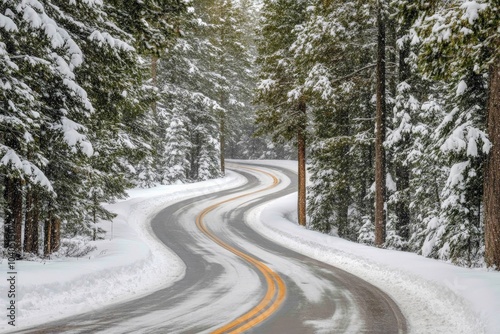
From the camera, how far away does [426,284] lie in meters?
10.5

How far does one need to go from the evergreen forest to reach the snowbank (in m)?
1.59

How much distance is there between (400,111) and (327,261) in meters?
6.84

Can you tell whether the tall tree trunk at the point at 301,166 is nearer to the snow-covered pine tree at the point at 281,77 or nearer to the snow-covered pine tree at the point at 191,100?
the snow-covered pine tree at the point at 281,77

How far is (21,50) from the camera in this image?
1005 centimetres

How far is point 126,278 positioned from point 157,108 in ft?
88.0

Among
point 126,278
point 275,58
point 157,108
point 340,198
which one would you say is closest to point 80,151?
point 126,278

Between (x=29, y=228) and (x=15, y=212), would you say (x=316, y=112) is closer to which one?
(x=29, y=228)

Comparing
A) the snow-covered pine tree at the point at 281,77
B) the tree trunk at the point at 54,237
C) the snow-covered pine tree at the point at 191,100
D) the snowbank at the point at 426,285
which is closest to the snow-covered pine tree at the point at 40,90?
the tree trunk at the point at 54,237

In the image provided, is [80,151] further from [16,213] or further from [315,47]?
[315,47]

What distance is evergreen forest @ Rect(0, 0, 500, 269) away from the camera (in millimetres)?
9328

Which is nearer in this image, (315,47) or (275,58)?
(315,47)

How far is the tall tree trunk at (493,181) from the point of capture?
34.8 ft

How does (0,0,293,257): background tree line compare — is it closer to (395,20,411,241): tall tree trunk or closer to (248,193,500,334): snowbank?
(248,193,500,334): snowbank

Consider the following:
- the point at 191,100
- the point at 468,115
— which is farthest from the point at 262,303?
the point at 191,100
